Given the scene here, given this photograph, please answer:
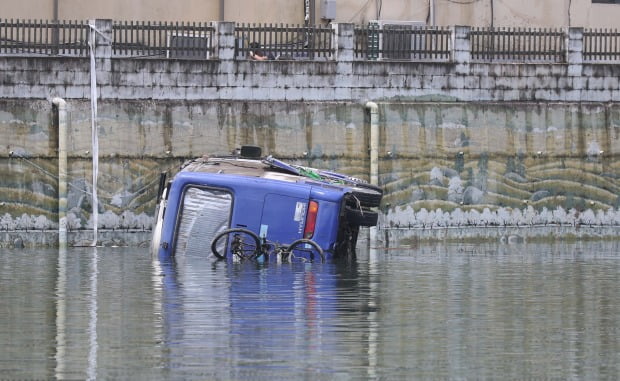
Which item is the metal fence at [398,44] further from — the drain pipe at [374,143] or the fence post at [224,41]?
the fence post at [224,41]

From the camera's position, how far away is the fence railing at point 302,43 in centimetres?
3638

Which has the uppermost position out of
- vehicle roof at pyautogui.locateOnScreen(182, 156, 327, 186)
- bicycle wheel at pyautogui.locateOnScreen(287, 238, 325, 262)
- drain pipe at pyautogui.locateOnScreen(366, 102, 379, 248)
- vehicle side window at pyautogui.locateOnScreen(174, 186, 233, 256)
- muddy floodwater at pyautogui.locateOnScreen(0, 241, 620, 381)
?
drain pipe at pyautogui.locateOnScreen(366, 102, 379, 248)

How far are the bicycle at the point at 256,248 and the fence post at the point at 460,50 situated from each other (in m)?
10.5

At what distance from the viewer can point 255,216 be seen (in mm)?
28828

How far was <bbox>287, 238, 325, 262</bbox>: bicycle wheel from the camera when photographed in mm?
28766

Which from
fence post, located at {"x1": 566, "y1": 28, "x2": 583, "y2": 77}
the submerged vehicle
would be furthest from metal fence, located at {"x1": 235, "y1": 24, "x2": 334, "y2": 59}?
the submerged vehicle

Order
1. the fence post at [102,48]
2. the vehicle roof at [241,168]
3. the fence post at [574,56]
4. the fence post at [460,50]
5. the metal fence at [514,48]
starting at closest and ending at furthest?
the vehicle roof at [241,168], the fence post at [102,48], the fence post at [460,50], the metal fence at [514,48], the fence post at [574,56]

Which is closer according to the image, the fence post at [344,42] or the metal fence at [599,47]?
the fence post at [344,42]

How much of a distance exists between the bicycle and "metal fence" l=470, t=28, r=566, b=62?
11.3m

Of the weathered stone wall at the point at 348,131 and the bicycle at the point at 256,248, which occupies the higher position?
the weathered stone wall at the point at 348,131

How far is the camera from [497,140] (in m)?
38.1

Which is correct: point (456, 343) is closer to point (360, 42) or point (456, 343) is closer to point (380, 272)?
point (380, 272)

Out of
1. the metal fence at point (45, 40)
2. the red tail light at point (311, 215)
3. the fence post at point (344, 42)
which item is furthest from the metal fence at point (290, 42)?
the red tail light at point (311, 215)

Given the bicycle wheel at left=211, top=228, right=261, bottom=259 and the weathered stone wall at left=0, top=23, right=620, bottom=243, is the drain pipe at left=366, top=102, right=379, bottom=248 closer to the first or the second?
the weathered stone wall at left=0, top=23, right=620, bottom=243
